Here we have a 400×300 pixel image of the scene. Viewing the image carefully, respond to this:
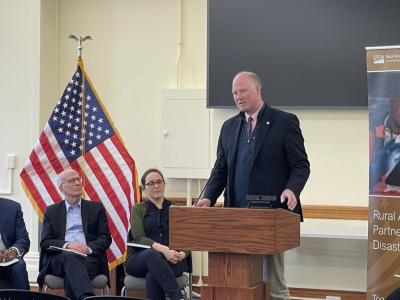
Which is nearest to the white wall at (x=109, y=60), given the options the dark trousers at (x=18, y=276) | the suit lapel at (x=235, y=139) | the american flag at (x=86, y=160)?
A: the american flag at (x=86, y=160)

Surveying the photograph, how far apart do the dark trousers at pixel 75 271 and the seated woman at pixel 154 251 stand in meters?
0.26

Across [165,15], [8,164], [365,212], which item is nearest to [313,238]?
[365,212]

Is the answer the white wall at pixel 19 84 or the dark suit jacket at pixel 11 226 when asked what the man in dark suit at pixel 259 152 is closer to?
the dark suit jacket at pixel 11 226

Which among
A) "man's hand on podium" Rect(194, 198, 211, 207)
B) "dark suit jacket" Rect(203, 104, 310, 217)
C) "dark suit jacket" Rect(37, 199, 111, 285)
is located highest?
"dark suit jacket" Rect(203, 104, 310, 217)

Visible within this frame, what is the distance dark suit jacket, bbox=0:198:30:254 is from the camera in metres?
4.96

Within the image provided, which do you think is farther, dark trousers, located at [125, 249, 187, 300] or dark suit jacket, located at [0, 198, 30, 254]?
dark suit jacket, located at [0, 198, 30, 254]

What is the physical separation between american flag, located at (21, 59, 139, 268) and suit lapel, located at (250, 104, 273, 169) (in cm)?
212

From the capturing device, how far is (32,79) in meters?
6.56

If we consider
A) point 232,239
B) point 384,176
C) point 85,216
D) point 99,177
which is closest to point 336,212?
point 384,176

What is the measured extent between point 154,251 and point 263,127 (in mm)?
1473

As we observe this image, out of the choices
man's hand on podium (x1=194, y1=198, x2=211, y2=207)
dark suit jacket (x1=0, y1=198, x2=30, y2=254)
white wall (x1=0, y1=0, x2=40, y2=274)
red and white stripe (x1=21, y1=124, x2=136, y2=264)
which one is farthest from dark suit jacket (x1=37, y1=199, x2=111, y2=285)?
white wall (x1=0, y1=0, x2=40, y2=274)

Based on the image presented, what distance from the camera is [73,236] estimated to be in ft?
16.8

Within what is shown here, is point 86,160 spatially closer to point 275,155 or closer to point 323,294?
point 323,294

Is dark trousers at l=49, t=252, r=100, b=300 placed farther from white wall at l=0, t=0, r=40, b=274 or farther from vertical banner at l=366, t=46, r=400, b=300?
vertical banner at l=366, t=46, r=400, b=300
